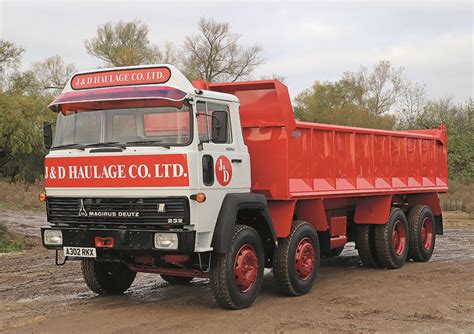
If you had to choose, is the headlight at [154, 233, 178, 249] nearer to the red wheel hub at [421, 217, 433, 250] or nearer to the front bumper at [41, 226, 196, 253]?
the front bumper at [41, 226, 196, 253]

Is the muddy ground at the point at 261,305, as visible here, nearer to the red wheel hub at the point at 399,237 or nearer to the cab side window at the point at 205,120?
the red wheel hub at the point at 399,237

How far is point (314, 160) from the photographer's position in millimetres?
9336

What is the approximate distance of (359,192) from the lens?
10430mm

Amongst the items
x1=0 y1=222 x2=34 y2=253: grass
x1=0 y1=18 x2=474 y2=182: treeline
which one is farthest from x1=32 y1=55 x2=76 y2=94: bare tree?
x1=0 y1=222 x2=34 y2=253: grass

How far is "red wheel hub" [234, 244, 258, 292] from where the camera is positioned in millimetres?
7887

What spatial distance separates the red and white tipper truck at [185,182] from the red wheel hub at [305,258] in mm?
17

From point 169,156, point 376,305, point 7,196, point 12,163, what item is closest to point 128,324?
point 169,156

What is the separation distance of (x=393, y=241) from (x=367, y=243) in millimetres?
567

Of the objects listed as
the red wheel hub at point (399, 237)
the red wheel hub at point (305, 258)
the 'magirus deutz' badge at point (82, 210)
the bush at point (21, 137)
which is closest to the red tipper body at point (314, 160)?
the red wheel hub at point (305, 258)

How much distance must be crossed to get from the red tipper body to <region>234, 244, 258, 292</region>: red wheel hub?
782mm

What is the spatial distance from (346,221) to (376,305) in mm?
3042

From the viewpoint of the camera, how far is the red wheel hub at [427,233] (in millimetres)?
12870

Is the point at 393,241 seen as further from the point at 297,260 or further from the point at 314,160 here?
the point at 297,260

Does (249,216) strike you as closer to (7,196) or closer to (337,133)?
(337,133)
